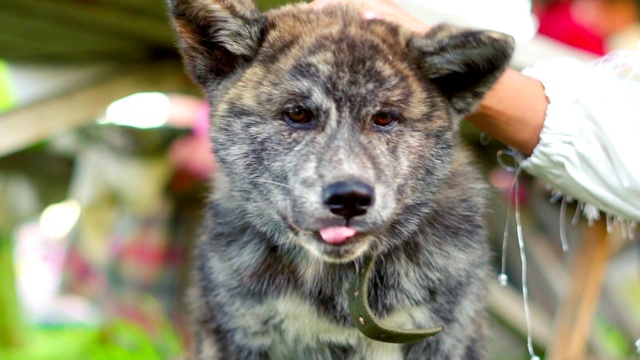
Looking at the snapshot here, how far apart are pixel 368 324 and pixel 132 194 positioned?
2.48m

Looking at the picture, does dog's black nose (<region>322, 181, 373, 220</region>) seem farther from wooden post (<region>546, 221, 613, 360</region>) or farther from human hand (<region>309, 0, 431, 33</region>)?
wooden post (<region>546, 221, 613, 360</region>)

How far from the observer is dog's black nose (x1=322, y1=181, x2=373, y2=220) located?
5.34 ft

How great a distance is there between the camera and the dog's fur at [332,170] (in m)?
1.77

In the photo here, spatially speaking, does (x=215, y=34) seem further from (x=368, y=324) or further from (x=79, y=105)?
(x=79, y=105)

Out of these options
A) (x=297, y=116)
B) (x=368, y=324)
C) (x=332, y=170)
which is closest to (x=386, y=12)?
(x=297, y=116)

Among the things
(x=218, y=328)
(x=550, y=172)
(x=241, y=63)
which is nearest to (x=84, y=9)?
(x=241, y=63)

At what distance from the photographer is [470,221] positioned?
2.03m

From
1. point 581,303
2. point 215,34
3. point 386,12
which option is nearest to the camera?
point 215,34

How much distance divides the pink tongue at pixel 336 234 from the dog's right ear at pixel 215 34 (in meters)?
0.51

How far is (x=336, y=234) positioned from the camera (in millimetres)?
1685

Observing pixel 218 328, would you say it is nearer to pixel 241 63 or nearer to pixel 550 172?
pixel 241 63

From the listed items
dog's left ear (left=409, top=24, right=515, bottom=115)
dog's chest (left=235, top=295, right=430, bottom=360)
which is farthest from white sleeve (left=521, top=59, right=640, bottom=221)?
dog's chest (left=235, top=295, right=430, bottom=360)

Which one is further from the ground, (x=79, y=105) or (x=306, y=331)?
(x=79, y=105)

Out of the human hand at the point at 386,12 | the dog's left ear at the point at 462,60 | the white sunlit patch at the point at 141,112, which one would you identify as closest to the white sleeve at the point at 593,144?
the dog's left ear at the point at 462,60
